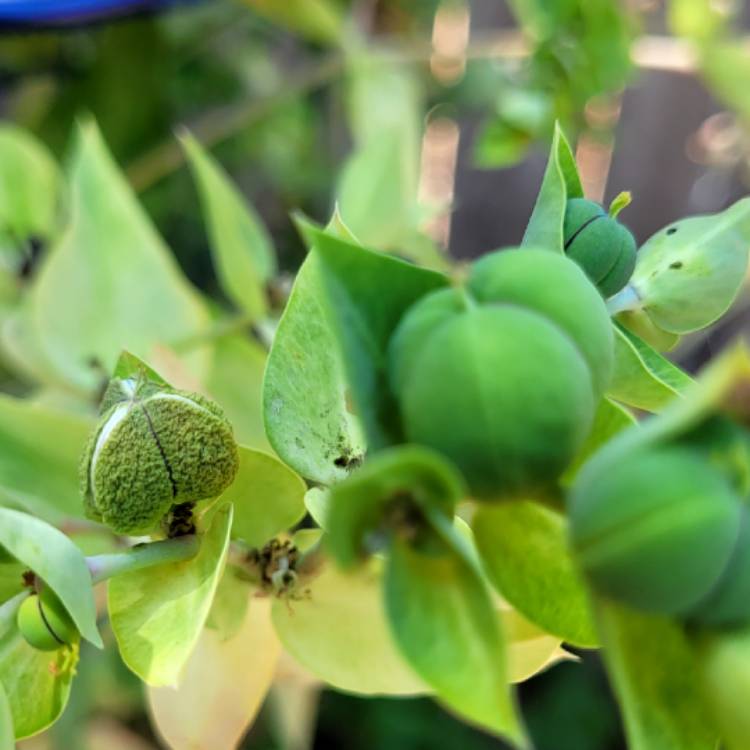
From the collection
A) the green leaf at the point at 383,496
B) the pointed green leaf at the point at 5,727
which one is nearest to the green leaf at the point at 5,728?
the pointed green leaf at the point at 5,727

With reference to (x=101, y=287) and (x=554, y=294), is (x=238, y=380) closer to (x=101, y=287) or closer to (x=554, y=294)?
(x=101, y=287)

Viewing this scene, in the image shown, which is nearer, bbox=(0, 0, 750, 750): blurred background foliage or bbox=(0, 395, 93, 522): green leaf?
bbox=(0, 395, 93, 522): green leaf

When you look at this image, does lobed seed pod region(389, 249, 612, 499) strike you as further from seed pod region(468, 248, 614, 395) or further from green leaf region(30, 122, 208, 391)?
green leaf region(30, 122, 208, 391)

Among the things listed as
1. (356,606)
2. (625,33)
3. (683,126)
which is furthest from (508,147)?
(683,126)

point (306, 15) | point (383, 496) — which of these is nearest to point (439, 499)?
point (383, 496)

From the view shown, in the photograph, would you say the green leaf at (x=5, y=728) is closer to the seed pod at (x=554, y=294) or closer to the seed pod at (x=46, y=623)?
the seed pod at (x=46, y=623)

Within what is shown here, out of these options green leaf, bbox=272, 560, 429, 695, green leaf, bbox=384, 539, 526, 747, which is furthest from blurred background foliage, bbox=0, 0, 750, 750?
green leaf, bbox=384, 539, 526, 747
